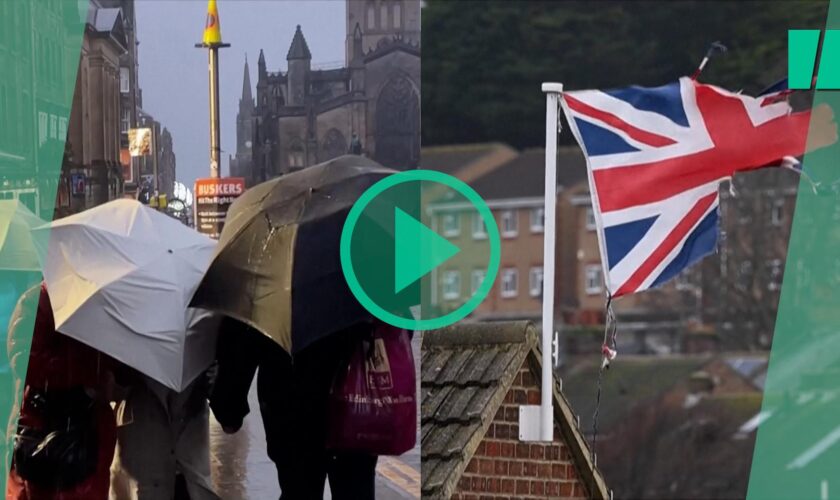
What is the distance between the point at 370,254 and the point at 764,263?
3.00 ft

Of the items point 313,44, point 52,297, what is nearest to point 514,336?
point 313,44

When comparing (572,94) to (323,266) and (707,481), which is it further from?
(707,481)

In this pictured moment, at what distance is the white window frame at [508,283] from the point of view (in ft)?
11.7

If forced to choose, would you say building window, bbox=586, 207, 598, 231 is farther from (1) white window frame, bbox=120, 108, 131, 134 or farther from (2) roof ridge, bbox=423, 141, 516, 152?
(1) white window frame, bbox=120, 108, 131, 134

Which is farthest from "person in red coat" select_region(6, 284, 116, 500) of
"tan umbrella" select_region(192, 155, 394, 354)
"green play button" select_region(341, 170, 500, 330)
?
"green play button" select_region(341, 170, 500, 330)

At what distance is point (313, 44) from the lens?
142 inches

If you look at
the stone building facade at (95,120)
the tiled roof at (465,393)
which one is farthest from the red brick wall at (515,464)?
the stone building facade at (95,120)

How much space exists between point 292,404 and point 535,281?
2.16ft

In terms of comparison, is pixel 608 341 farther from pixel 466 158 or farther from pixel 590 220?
pixel 466 158

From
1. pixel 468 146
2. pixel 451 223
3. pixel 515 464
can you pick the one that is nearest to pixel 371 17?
pixel 468 146

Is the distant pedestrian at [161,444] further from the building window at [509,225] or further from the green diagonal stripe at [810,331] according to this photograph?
the green diagonal stripe at [810,331]

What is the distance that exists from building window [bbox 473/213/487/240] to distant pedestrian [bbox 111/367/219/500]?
29.7 inches

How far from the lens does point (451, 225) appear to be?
3.55 m

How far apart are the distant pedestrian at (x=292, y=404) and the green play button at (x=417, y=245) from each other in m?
0.26
